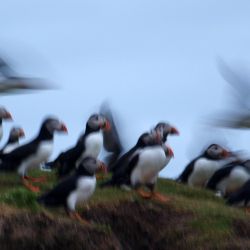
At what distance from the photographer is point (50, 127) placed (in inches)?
750

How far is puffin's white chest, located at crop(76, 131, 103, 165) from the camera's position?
1909 centimetres

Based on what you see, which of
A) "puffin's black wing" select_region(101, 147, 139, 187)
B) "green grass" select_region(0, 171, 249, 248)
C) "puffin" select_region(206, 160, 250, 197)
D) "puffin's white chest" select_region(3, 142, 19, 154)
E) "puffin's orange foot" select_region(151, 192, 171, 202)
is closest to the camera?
"green grass" select_region(0, 171, 249, 248)

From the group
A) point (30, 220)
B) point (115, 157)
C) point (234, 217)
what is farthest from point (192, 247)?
point (115, 157)

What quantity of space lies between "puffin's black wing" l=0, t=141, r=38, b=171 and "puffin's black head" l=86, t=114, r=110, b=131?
1082 mm

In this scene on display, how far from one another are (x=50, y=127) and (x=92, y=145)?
63cm

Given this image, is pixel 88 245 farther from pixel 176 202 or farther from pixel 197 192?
pixel 197 192

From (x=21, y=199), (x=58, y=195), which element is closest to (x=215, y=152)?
(x=58, y=195)

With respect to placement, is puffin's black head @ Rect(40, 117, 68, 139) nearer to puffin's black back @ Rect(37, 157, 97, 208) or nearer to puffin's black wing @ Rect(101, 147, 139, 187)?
puffin's black wing @ Rect(101, 147, 139, 187)

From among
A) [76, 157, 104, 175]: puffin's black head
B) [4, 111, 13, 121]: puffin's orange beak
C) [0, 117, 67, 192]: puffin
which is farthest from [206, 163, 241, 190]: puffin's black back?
[76, 157, 104, 175]: puffin's black head

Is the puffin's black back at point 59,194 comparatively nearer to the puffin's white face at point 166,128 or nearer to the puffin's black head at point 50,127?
the puffin's black head at point 50,127

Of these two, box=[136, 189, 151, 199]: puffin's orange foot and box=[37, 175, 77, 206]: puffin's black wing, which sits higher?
box=[37, 175, 77, 206]: puffin's black wing

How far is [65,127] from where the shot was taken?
19.4 meters

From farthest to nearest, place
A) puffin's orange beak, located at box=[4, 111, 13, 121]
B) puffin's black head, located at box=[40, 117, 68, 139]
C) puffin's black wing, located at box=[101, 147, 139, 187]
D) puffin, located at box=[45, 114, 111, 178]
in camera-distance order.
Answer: puffin's orange beak, located at box=[4, 111, 13, 121]
puffin, located at box=[45, 114, 111, 178]
puffin's black head, located at box=[40, 117, 68, 139]
puffin's black wing, located at box=[101, 147, 139, 187]

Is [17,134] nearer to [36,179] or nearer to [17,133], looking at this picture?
[17,133]
